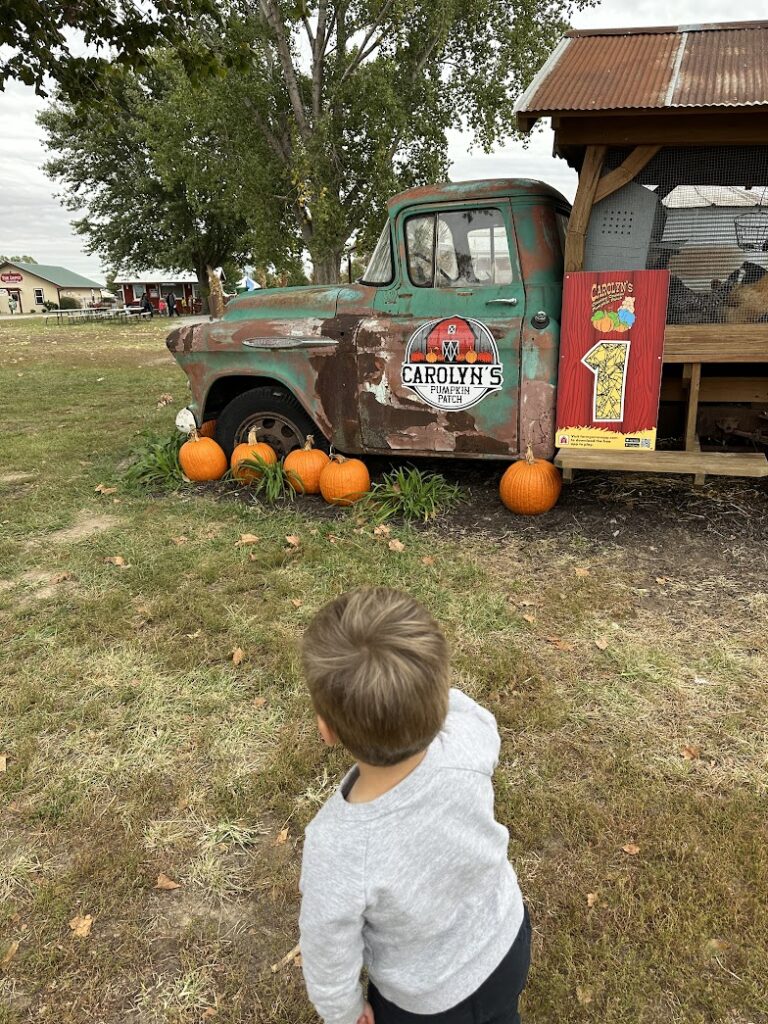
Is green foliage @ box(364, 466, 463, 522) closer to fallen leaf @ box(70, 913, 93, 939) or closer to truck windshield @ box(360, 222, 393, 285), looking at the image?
truck windshield @ box(360, 222, 393, 285)

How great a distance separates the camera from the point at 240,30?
12.4 metres

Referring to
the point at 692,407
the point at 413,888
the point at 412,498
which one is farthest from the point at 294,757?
the point at 692,407

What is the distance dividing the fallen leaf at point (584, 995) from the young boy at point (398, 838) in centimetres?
75

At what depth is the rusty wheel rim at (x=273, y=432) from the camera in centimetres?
583

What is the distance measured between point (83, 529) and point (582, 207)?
13.5ft

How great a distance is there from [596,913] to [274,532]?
3.36 metres

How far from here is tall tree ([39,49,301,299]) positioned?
44.6 feet

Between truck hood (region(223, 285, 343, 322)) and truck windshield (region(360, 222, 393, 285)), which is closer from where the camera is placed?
truck windshield (region(360, 222, 393, 285))

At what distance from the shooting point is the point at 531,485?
192 inches

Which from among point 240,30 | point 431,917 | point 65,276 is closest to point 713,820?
point 431,917

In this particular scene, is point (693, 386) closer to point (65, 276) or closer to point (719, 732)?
point (719, 732)

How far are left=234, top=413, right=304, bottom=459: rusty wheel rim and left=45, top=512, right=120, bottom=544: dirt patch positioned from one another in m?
1.25

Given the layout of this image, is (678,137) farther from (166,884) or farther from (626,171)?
(166,884)

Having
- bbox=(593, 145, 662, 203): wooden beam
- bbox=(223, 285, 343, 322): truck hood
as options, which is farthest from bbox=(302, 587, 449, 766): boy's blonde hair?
bbox=(223, 285, 343, 322): truck hood
